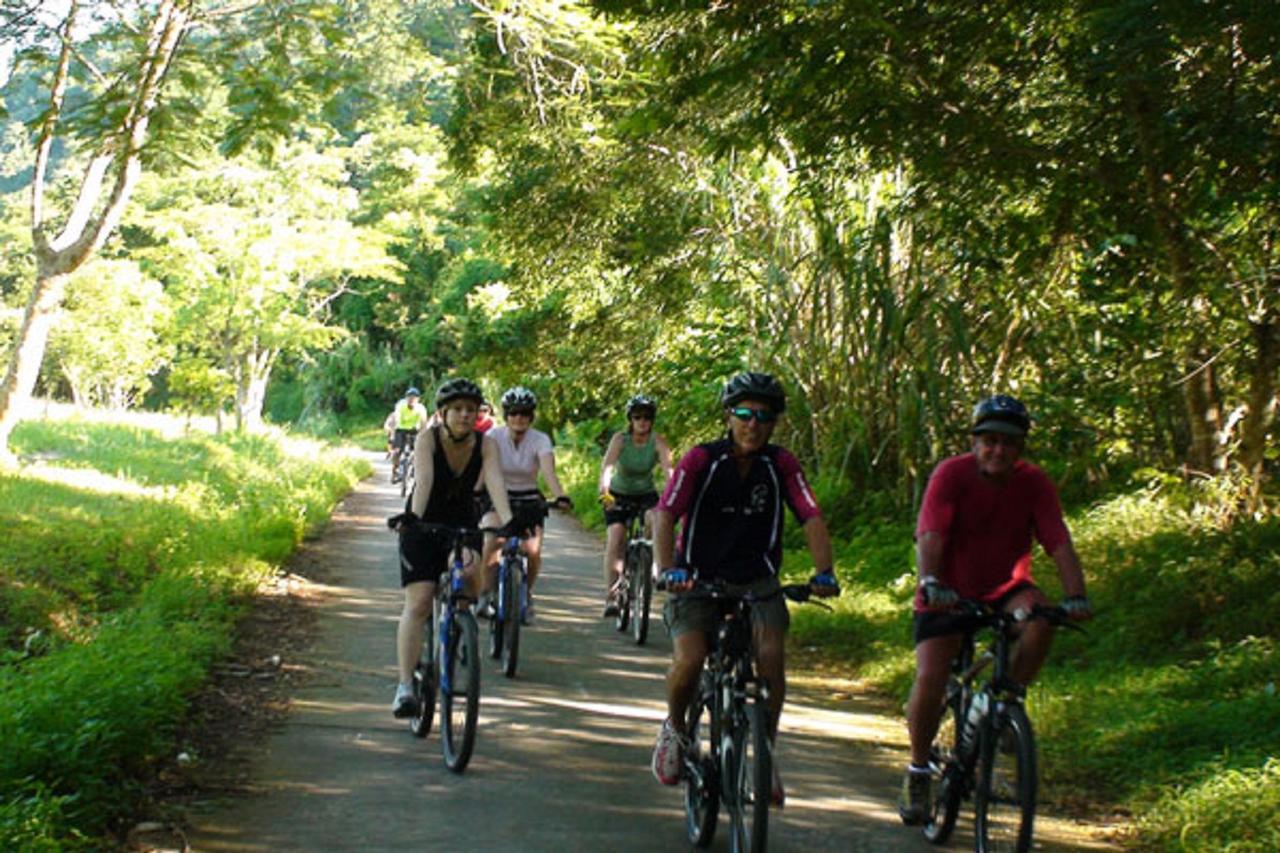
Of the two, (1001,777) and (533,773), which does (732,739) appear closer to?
(1001,777)

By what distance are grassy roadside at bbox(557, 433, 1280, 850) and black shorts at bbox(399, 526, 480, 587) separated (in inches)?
130

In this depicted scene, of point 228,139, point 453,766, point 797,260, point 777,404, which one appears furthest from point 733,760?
point 797,260

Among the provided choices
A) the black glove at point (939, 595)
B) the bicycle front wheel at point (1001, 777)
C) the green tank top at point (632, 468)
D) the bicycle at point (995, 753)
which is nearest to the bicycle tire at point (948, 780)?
the bicycle at point (995, 753)

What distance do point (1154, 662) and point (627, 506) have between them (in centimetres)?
453

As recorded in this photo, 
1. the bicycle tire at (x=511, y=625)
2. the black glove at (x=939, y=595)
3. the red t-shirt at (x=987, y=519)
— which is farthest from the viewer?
the bicycle tire at (x=511, y=625)

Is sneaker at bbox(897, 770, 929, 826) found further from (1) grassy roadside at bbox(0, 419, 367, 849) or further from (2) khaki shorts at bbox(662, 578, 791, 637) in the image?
(1) grassy roadside at bbox(0, 419, 367, 849)

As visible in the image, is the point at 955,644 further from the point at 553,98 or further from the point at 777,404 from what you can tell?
the point at 553,98

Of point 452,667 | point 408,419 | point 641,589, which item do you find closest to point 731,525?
point 452,667

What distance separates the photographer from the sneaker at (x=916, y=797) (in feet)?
20.0

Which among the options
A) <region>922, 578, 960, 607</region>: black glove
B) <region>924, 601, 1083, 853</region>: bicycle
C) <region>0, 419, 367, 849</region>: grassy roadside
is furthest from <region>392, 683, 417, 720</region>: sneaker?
<region>922, 578, 960, 607</region>: black glove

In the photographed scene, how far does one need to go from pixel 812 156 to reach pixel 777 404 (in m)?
3.11

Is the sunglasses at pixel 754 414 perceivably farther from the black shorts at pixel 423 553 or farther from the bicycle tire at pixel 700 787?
the black shorts at pixel 423 553

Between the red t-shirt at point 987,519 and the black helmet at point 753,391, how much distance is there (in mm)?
710

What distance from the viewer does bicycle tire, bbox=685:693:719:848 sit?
18.8ft
